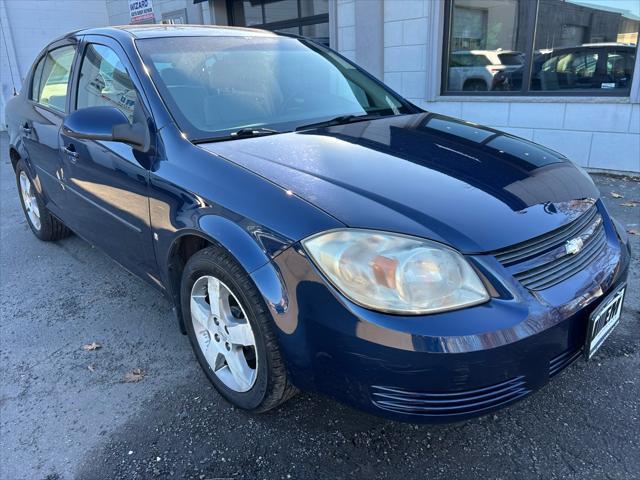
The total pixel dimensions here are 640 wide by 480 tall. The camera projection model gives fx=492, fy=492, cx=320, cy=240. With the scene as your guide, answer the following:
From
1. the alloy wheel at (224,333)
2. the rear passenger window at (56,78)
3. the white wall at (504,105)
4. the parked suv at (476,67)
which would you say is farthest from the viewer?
the parked suv at (476,67)

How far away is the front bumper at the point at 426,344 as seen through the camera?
4.93ft

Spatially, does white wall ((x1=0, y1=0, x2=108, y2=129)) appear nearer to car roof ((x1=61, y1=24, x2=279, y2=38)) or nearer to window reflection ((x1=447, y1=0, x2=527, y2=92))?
window reflection ((x1=447, y1=0, x2=527, y2=92))

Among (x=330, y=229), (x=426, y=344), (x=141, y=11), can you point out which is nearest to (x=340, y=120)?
(x=330, y=229)

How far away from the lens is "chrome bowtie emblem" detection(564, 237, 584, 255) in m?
1.82

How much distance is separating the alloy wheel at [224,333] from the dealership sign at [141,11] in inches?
454

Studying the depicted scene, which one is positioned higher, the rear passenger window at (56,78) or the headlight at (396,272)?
the rear passenger window at (56,78)

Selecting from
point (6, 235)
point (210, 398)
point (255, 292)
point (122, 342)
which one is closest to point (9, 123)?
point (6, 235)

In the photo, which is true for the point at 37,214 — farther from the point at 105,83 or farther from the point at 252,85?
the point at 252,85

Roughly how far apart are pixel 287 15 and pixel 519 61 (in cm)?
475

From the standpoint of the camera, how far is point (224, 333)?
209 cm

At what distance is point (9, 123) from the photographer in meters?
4.32

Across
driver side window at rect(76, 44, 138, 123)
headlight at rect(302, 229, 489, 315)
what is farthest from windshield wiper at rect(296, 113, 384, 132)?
headlight at rect(302, 229, 489, 315)

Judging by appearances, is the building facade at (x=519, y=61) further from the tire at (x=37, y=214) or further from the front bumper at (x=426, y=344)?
the tire at (x=37, y=214)

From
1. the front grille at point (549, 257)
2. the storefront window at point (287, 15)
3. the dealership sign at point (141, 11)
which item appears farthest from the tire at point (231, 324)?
the dealership sign at point (141, 11)
